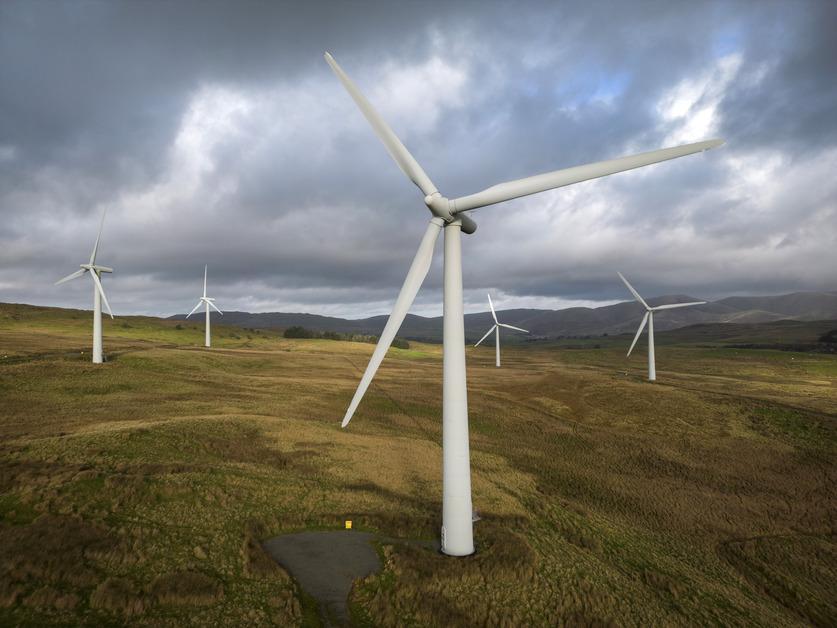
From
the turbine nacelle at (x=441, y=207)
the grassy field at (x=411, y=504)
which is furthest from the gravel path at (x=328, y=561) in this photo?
the turbine nacelle at (x=441, y=207)

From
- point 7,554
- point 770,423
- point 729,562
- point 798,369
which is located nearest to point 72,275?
point 7,554

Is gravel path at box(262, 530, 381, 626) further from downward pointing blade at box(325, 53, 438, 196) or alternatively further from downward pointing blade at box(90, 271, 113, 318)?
downward pointing blade at box(90, 271, 113, 318)

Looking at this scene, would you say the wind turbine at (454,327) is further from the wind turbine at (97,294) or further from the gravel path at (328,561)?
the wind turbine at (97,294)

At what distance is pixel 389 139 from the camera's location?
19656 millimetres

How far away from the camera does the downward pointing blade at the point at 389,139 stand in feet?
61.8

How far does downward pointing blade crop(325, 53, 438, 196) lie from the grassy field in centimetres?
1474

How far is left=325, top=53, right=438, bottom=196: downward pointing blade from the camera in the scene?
18.8 meters

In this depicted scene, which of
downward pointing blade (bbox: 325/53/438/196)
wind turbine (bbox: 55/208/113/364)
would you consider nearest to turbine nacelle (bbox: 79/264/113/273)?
wind turbine (bbox: 55/208/113/364)

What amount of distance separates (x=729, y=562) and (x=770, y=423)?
88.5 ft

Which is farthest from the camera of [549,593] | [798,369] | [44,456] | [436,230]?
[798,369]

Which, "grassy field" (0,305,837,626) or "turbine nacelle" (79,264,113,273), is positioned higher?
"turbine nacelle" (79,264,113,273)

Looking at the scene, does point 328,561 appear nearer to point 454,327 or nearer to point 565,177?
point 454,327

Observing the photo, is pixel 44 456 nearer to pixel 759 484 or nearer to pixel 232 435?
pixel 232 435

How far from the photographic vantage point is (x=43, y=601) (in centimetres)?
1340
